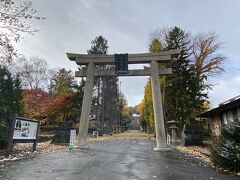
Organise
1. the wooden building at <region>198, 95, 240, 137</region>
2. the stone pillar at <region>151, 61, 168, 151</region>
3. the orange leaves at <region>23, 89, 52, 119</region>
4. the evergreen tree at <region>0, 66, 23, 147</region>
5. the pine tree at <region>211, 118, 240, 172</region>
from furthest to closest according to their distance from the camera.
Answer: the orange leaves at <region>23, 89, 52, 119</region>, the stone pillar at <region>151, 61, 168, 151</region>, the wooden building at <region>198, 95, 240, 137</region>, the evergreen tree at <region>0, 66, 23, 147</region>, the pine tree at <region>211, 118, 240, 172</region>

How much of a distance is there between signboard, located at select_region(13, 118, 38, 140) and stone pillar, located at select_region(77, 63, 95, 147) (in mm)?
4040

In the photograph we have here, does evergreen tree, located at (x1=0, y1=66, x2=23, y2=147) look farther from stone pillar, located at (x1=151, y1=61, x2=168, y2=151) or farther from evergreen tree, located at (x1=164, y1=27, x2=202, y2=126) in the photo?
evergreen tree, located at (x1=164, y1=27, x2=202, y2=126)

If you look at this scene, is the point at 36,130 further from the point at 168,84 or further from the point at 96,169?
the point at 168,84

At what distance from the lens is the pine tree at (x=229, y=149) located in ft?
27.3

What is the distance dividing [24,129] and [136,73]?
9094mm

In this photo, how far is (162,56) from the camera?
62.6 ft

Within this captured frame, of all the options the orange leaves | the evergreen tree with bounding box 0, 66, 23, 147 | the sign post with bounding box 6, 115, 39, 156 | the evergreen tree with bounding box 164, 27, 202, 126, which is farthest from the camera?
the orange leaves

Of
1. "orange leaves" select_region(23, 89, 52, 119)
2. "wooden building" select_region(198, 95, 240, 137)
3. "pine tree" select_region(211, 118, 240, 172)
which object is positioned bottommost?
"pine tree" select_region(211, 118, 240, 172)

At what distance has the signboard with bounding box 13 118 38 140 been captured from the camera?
13194 millimetres

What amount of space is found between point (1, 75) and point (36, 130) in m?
4.17

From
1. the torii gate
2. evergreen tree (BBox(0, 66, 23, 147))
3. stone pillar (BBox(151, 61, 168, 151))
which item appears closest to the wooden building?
stone pillar (BBox(151, 61, 168, 151))

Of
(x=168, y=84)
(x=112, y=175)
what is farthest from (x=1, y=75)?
(x=168, y=84)

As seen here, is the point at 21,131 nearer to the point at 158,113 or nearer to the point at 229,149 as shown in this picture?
the point at 158,113

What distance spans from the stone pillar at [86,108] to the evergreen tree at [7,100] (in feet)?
13.9
